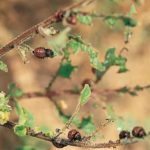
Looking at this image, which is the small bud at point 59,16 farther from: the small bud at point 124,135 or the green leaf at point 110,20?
the green leaf at point 110,20

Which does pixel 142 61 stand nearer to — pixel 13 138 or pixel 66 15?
pixel 13 138

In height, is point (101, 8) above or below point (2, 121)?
below

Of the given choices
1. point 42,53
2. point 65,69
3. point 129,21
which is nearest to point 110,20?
point 129,21

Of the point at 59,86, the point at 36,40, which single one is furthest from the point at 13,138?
the point at 36,40

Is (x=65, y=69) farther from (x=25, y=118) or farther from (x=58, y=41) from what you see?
(x=58, y=41)

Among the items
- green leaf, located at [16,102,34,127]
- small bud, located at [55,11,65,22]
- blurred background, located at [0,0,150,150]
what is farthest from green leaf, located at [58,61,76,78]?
small bud, located at [55,11,65,22]

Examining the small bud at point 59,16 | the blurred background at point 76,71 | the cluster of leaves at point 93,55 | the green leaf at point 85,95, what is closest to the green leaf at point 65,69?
the cluster of leaves at point 93,55

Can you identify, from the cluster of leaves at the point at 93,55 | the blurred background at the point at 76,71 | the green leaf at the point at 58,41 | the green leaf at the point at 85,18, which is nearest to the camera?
the green leaf at the point at 58,41

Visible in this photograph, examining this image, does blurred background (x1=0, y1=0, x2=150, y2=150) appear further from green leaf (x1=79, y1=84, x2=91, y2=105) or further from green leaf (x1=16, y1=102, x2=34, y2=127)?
green leaf (x1=79, y1=84, x2=91, y2=105)
